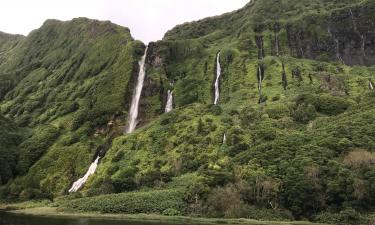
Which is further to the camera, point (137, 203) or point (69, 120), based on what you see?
point (69, 120)

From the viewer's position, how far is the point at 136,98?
538ft

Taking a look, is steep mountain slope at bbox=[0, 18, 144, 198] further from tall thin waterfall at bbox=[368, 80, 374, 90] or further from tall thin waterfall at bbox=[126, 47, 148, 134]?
tall thin waterfall at bbox=[368, 80, 374, 90]

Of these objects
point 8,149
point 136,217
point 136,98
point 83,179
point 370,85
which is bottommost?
point 136,217

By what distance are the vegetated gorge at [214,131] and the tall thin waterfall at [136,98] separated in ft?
1.45

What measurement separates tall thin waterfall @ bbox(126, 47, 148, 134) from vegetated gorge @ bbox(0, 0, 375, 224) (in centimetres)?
44

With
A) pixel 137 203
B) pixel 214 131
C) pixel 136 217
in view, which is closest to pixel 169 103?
pixel 214 131

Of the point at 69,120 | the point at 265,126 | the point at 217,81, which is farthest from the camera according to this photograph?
the point at 217,81

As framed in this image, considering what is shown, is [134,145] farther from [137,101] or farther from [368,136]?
[368,136]

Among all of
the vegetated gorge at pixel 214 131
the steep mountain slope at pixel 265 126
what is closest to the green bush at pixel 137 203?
the vegetated gorge at pixel 214 131

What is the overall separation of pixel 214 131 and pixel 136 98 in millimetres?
50366

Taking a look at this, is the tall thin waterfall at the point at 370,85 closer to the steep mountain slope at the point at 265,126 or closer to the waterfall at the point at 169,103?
the steep mountain slope at the point at 265,126

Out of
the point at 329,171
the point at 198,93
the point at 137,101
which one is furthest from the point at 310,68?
the point at 329,171

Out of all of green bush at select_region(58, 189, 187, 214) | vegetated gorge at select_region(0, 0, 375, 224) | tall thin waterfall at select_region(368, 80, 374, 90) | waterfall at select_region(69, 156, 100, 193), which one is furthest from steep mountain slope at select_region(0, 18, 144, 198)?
tall thin waterfall at select_region(368, 80, 374, 90)

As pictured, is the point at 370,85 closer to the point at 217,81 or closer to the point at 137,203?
the point at 217,81
